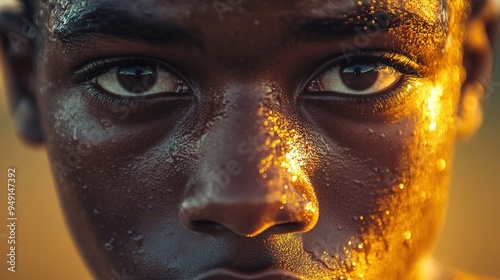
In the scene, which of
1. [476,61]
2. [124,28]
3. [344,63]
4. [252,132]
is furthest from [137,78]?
[476,61]

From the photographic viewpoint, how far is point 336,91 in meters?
1.17

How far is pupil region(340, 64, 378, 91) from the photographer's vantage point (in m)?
1.17

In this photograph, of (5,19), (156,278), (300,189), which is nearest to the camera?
(300,189)

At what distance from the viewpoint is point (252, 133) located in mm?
1066

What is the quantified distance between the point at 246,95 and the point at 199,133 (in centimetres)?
10

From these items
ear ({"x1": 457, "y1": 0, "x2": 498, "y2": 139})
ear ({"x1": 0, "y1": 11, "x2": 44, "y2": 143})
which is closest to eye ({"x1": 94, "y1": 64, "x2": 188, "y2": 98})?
ear ({"x1": 0, "y1": 11, "x2": 44, "y2": 143})

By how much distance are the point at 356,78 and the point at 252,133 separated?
236 mm

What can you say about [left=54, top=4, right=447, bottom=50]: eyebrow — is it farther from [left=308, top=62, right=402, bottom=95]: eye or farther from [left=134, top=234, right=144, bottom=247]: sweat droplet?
[left=134, top=234, right=144, bottom=247]: sweat droplet

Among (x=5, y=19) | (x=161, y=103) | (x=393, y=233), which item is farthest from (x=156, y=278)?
(x=5, y=19)

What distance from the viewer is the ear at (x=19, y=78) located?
157cm

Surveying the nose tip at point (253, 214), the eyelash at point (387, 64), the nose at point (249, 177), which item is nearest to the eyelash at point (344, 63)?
the eyelash at point (387, 64)

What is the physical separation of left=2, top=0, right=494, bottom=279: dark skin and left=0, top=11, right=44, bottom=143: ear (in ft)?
0.90

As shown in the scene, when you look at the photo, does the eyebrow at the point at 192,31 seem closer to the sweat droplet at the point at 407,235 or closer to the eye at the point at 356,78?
the eye at the point at 356,78

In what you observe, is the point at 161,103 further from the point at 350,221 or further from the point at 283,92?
the point at 350,221
